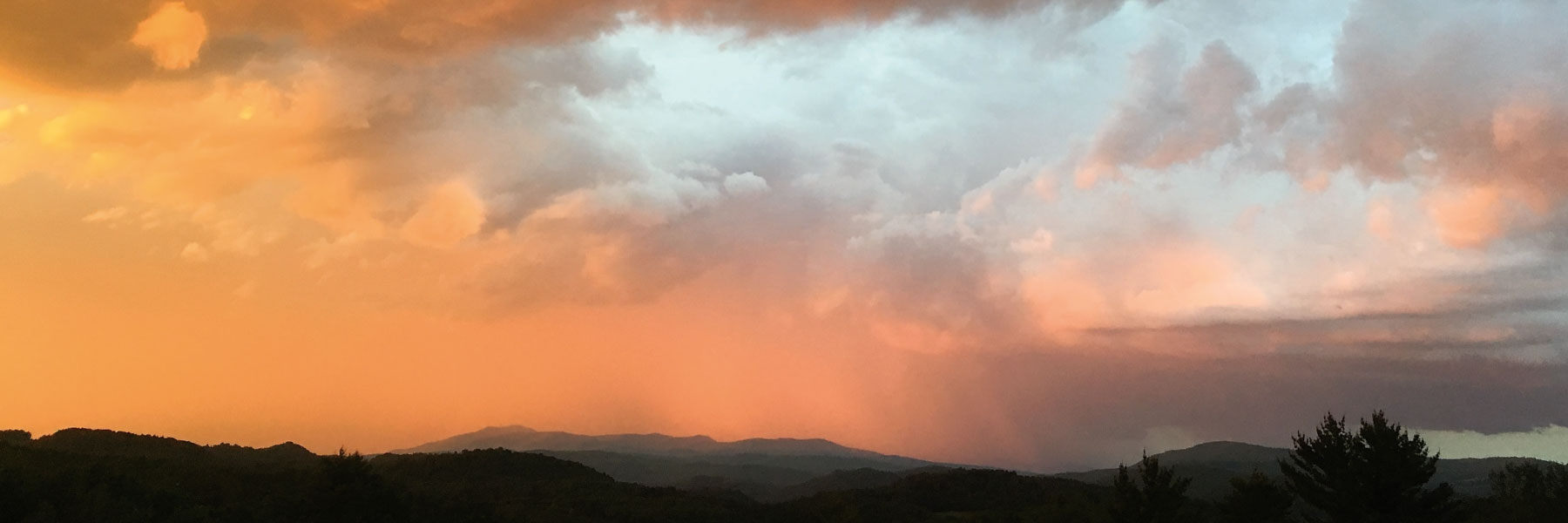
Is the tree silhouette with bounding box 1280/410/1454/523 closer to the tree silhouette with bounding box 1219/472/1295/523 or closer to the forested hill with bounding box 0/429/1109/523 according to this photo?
the tree silhouette with bounding box 1219/472/1295/523

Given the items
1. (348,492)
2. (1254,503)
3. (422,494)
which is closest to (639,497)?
(422,494)

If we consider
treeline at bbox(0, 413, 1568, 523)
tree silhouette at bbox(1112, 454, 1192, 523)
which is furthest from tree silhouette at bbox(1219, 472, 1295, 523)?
tree silhouette at bbox(1112, 454, 1192, 523)

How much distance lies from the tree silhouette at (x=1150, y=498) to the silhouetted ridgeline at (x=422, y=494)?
7 cm

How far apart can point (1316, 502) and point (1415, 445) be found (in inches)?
247

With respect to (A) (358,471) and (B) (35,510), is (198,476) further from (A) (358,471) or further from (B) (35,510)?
(B) (35,510)

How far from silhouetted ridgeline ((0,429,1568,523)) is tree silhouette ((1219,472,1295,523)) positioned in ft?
0.34

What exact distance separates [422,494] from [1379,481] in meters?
85.6

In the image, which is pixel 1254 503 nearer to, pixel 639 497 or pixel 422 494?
pixel 422 494

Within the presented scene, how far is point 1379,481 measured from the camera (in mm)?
50781

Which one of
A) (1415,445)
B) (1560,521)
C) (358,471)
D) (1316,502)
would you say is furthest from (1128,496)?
(1560,521)

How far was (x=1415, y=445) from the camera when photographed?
5075 cm

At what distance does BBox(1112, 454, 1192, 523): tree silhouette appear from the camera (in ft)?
160

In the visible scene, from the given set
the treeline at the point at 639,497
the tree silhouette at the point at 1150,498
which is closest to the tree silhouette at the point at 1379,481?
the treeline at the point at 639,497

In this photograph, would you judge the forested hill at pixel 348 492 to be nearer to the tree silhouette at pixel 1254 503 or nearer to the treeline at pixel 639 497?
the treeline at pixel 639 497
